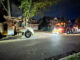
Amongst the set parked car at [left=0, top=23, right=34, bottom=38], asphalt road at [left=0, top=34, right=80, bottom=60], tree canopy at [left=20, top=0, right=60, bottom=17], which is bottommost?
asphalt road at [left=0, top=34, right=80, bottom=60]

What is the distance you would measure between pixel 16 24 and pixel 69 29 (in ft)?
45.4

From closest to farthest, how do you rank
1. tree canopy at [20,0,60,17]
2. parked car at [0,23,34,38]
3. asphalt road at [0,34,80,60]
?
asphalt road at [0,34,80,60] → parked car at [0,23,34,38] → tree canopy at [20,0,60,17]

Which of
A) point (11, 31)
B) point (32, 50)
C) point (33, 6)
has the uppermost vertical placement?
point (33, 6)

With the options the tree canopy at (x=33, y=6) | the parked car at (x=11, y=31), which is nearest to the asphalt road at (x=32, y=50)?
the parked car at (x=11, y=31)

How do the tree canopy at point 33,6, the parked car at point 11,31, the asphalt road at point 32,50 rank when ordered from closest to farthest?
the asphalt road at point 32,50
the parked car at point 11,31
the tree canopy at point 33,6

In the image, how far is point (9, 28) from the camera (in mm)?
17906

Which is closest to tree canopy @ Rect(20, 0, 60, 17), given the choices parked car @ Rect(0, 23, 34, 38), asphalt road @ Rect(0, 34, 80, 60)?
parked car @ Rect(0, 23, 34, 38)

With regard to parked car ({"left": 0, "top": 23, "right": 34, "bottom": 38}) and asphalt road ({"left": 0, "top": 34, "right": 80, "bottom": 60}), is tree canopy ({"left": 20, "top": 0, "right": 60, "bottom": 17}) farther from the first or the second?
asphalt road ({"left": 0, "top": 34, "right": 80, "bottom": 60})

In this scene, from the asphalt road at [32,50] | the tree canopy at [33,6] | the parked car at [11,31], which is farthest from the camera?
the tree canopy at [33,6]

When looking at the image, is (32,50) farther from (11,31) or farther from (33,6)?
(33,6)

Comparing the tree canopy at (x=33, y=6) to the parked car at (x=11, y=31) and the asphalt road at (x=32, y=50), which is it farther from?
the asphalt road at (x=32, y=50)

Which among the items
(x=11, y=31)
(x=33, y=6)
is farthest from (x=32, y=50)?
(x=33, y=6)

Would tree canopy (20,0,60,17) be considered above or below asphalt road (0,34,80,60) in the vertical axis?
above

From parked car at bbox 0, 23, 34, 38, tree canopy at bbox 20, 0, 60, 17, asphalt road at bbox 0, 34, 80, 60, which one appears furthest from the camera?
tree canopy at bbox 20, 0, 60, 17
